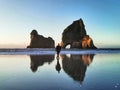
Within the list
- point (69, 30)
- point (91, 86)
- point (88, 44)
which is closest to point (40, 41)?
point (69, 30)

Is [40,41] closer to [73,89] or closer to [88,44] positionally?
[88,44]

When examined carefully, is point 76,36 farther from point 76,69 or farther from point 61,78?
point 61,78

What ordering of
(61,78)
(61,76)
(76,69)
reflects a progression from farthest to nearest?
1. (76,69)
2. (61,76)
3. (61,78)

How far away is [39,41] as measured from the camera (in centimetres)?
16738

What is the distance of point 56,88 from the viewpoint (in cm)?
957

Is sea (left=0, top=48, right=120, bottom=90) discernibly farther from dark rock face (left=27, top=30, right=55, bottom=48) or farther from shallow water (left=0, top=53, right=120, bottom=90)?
dark rock face (left=27, top=30, right=55, bottom=48)

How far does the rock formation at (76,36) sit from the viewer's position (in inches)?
5213

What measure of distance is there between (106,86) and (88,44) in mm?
114978

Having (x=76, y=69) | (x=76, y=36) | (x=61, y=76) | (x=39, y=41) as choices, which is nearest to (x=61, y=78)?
(x=61, y=76)

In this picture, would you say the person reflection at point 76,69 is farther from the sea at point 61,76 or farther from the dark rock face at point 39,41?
the dark rock face at point 39,41

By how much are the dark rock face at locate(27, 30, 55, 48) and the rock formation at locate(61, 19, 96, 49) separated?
24.7m

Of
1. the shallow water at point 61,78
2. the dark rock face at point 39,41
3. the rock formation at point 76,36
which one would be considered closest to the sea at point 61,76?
the shallow water at point 61,78

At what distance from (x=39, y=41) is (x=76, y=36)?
35.2 m

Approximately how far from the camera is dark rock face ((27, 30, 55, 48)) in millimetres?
159500
